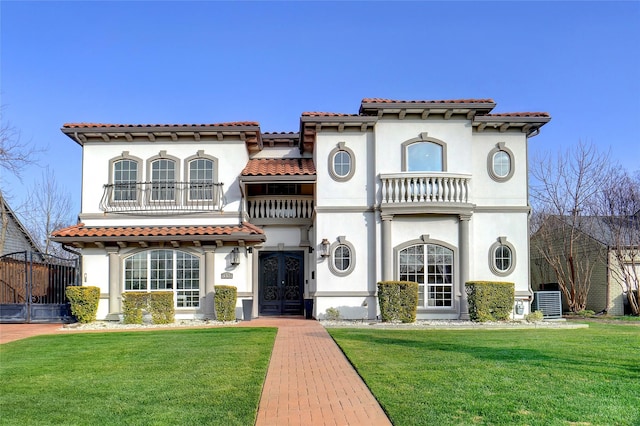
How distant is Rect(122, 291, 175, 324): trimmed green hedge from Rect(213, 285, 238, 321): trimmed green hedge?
143 centimetres

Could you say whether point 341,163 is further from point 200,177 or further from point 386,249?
point 200,177

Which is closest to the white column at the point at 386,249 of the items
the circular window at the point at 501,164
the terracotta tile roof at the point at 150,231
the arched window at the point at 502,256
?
the arched window at the point at 502,256

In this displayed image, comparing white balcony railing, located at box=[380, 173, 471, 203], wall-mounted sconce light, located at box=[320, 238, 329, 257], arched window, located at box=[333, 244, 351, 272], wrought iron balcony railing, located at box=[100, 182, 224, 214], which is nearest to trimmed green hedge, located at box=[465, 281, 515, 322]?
white balcony railing, located at box=[380, 173, 471, 203]

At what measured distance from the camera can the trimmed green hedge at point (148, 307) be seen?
19031mm

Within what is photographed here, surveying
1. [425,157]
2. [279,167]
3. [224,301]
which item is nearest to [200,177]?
[279,167]

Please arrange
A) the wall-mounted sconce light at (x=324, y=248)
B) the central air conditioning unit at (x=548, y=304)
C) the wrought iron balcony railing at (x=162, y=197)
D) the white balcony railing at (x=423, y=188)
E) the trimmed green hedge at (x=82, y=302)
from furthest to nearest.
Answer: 1. the central air conditioning unit at (x=548, y=304)
2. the wrought iron balcony railing at (x=162, y=197)
3. the wall-mounted sconce light at (x=324, y=248)
4. the white balcony railing at (x=423, y=188)
5. the trimmed green hedge at (x=82, y=302)

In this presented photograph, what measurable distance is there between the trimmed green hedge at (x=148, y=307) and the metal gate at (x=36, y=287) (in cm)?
273

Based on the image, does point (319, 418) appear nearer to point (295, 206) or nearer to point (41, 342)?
point (41, 342)

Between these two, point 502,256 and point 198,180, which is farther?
point 198,180

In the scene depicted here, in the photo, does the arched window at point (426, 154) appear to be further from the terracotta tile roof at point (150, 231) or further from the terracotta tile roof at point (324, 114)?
the terracotta tile roof at point (150, 231)

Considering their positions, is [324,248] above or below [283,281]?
above

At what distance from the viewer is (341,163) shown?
802 inches

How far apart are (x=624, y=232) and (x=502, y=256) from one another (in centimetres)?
868

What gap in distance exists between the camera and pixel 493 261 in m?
20.5
